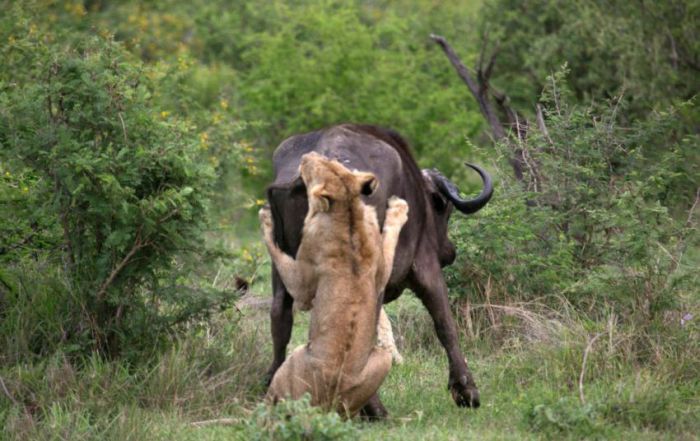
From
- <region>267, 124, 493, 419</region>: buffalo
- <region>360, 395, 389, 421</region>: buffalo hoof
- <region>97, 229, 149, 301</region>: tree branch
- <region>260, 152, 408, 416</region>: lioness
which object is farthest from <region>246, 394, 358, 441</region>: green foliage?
<region>97, 229, 149, 301</region>: tree branch

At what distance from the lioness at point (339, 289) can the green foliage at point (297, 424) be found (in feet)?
0.83

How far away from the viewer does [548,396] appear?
26.0 feet

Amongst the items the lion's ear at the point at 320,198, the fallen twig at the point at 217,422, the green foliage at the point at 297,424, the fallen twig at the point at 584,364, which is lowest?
the fallen twig at the point at 217,422

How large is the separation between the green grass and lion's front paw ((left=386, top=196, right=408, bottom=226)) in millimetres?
1328

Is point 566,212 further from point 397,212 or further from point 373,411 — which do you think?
point 373,411

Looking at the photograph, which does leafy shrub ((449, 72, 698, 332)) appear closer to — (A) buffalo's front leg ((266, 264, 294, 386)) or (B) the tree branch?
(A) buffalo's front leg ((266, 264, 294, 386))

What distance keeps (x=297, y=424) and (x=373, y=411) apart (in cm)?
129

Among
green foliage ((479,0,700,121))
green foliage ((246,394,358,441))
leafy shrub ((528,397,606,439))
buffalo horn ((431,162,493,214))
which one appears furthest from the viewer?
green foliage ((479,0,700,121))

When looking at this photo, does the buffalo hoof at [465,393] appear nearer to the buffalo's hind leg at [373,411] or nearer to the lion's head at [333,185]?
the buffalo's hind leg at [373,411]

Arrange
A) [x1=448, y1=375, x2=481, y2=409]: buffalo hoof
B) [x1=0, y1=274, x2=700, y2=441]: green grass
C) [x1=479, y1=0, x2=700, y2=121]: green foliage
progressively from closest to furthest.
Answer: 1. [x1=0, y1=274, x2=700, y2=441]: green grass
2. [x1=448, y1=375, x2=481, y2=409]: buffalo hoof
3. [x1=479, y1=0, x2=700, y2=121]: green foliage

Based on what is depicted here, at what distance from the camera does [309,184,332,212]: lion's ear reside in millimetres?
7215

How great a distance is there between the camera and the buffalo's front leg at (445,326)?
834cm

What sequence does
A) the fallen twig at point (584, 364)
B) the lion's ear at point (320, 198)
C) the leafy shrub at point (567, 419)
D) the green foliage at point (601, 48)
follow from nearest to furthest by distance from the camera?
the lion's ear at point (320, 198), the leafy shrub at point (567, 419), the fallen twig at point (584, 364), the green foliage at point (601, 48)

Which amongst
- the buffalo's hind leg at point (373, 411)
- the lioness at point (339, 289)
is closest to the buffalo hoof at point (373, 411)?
the buffalo's hind leg at point (373, 411)
